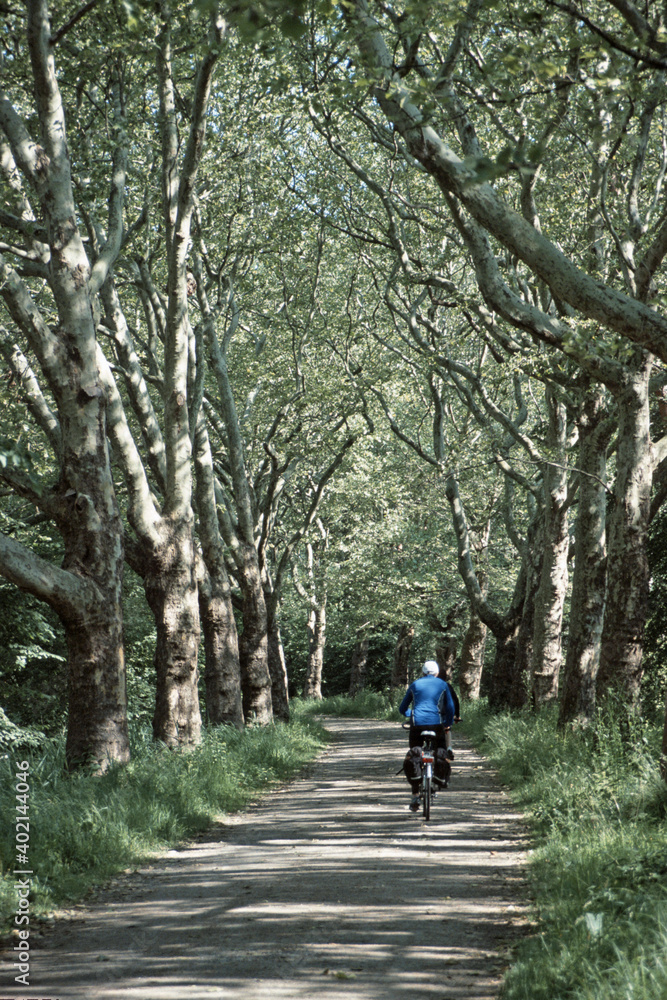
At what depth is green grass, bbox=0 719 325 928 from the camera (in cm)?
698

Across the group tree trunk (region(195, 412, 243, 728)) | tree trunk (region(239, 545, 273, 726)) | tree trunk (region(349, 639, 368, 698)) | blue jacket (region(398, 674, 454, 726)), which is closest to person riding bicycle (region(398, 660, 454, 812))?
blue jacket (region(398, 674, 454, 726))

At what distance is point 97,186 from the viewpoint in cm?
1254

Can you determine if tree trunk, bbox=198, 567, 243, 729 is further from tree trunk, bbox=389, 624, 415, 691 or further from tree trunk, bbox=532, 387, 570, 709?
tree trunk, bbox=389, 624, 415, 691

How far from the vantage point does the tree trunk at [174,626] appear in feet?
39.7

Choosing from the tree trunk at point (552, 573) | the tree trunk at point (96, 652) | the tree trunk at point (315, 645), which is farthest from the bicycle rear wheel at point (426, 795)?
the tree trunk at point (315, 645)

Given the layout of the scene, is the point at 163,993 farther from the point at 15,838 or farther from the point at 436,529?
the point at 436,529

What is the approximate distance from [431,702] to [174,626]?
357cm

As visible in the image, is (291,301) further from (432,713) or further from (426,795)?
(426,795)

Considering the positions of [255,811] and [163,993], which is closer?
[163,993]

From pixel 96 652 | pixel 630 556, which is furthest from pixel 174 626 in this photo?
pixel 630 556

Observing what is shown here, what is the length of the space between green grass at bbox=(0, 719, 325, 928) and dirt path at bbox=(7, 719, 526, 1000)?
276mm

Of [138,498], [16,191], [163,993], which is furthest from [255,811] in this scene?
[16,191]

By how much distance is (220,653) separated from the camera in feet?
53.8

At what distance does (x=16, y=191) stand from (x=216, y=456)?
38.8ft
